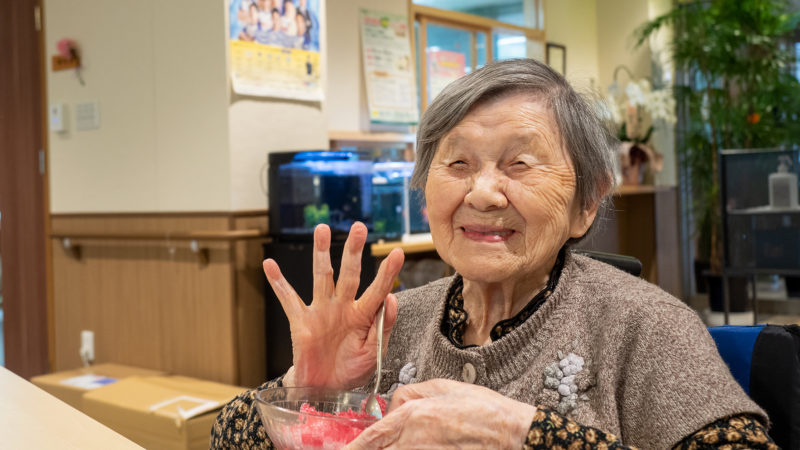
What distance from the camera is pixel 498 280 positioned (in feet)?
3.90

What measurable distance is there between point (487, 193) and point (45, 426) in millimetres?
764

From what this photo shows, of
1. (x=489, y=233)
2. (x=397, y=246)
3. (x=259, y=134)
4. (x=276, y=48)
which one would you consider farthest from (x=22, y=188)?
(x=489, y=233)

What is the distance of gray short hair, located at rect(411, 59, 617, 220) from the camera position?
1188 mm

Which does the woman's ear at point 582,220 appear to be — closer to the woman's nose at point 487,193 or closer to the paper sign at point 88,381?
the woman's nose at point 487,193

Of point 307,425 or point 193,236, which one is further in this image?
point 193,236

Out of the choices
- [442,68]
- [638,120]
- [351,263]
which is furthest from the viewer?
[638,120]

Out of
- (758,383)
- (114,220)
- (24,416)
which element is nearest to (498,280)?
(758,383)

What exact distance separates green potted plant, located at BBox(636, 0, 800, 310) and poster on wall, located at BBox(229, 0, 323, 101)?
353cm

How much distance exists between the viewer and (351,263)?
3.60 feet

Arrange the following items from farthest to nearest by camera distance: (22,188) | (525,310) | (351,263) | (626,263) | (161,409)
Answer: (22,188) → (161,409) → (626,263) → (525,310) → (351,263)

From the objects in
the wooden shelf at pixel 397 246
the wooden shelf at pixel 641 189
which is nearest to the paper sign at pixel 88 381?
the wooden shelf at pixel 397 246

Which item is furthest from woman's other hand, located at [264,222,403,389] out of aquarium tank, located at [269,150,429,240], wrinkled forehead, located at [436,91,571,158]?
aquarium tank, located at [269,150,429,240]

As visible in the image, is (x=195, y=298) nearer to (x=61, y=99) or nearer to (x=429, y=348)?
(x=61, y=99)

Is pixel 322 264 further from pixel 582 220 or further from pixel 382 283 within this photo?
pixel 582 220
